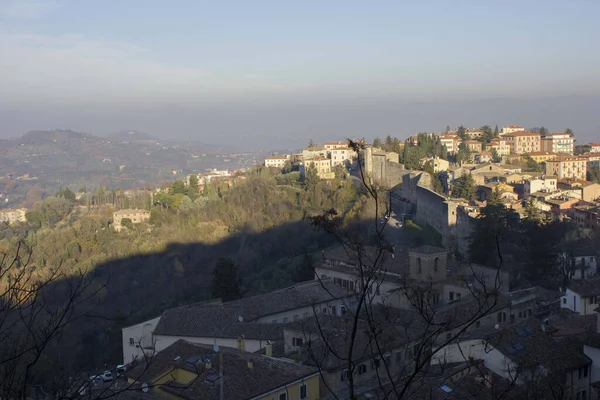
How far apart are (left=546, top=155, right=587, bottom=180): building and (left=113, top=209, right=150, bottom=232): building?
24.9 meters

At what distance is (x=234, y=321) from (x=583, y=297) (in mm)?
7593

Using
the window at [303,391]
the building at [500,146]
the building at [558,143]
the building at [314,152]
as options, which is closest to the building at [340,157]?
the building at [314,152]

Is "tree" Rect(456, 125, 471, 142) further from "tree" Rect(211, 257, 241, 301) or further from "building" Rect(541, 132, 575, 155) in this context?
"tree" Rect(211, 257, 241, 301)

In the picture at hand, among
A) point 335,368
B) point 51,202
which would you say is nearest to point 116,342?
point 335,368

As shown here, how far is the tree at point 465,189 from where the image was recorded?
28891 millimetres

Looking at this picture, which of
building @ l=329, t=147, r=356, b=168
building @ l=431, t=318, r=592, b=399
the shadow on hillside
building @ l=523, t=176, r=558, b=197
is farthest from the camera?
building @ l=329, t=147, r=356, b=168

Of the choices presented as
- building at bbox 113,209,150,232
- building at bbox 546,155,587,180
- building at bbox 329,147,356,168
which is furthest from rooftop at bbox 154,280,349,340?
building at bbox 113,209,150,232

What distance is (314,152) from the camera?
47.2 m

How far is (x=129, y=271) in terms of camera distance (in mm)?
34469

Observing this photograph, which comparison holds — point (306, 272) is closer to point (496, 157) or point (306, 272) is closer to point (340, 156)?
point (340, 156)

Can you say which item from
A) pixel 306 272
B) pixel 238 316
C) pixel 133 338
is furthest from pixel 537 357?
pixel 306 272

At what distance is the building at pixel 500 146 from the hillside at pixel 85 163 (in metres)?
64.1

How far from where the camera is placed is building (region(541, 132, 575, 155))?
48719mm

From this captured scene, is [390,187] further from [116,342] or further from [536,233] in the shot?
[116,342]
